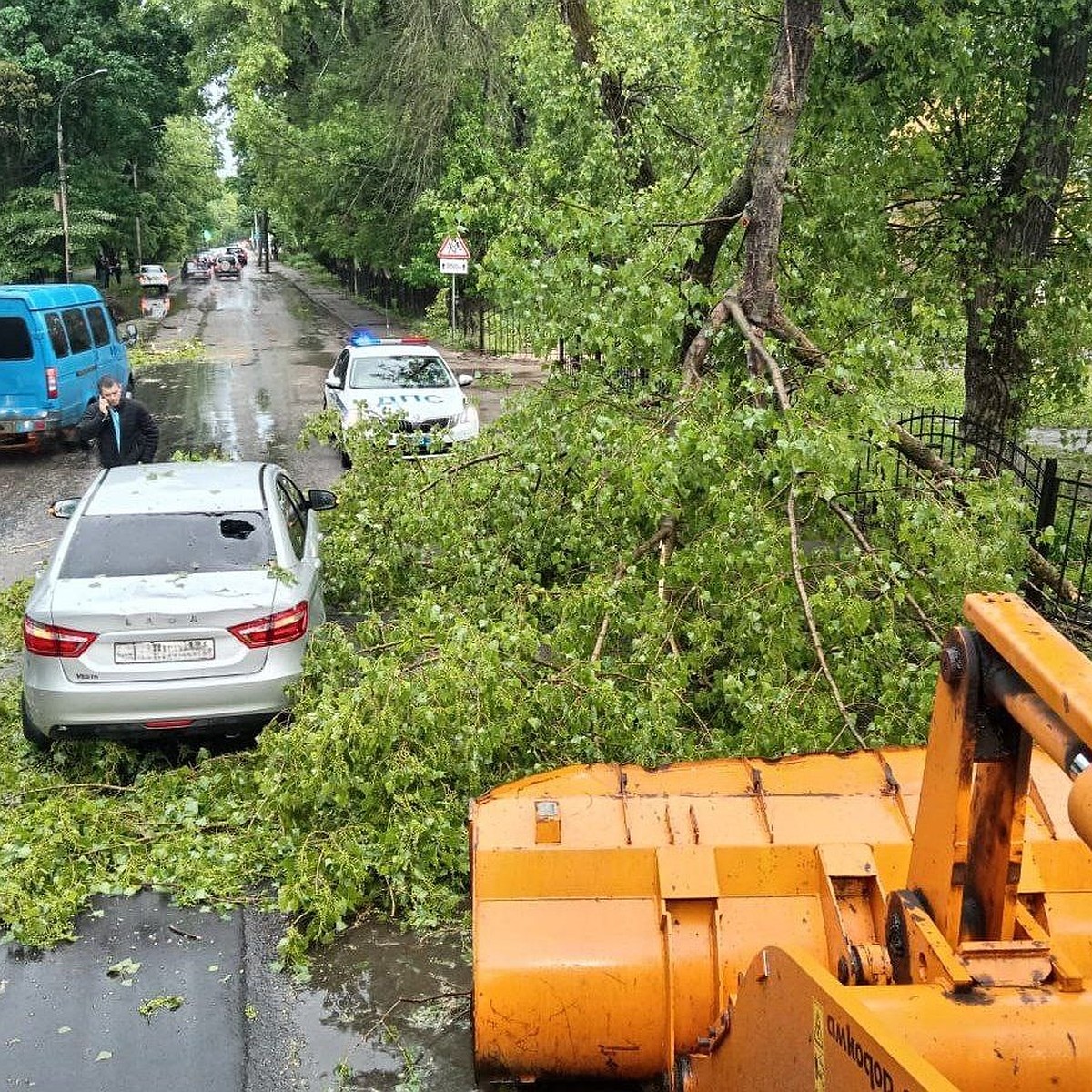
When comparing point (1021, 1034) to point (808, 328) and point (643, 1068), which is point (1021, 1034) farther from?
point (808, 328)

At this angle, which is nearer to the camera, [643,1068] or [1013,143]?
[643,1068]

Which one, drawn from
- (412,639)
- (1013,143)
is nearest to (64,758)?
(412,639)

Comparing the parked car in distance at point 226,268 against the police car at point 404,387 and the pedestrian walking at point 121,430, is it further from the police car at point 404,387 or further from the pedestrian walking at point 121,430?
the pedestrian walking at point 121,430

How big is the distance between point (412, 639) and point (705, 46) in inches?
266

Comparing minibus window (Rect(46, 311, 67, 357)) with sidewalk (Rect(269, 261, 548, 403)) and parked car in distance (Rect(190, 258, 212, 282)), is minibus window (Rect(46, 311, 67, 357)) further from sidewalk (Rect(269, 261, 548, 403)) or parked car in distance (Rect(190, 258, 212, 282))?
parked car in distance (Rect(190, 258, 212, 282))

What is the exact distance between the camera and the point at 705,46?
9.62m

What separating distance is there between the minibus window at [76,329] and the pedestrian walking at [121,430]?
644 cm

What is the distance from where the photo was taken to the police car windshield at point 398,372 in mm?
15305

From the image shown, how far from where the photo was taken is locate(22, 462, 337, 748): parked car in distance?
19.0 ft

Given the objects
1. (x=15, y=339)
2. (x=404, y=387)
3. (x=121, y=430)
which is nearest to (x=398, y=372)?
(x=404, y=387)

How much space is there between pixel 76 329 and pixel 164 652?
38.7 ft

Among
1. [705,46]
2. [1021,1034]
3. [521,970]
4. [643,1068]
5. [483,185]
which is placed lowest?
[643,1068]

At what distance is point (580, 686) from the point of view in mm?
5395

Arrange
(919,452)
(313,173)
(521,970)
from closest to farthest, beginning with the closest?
(521,970) < (919,452) < (313,173)
